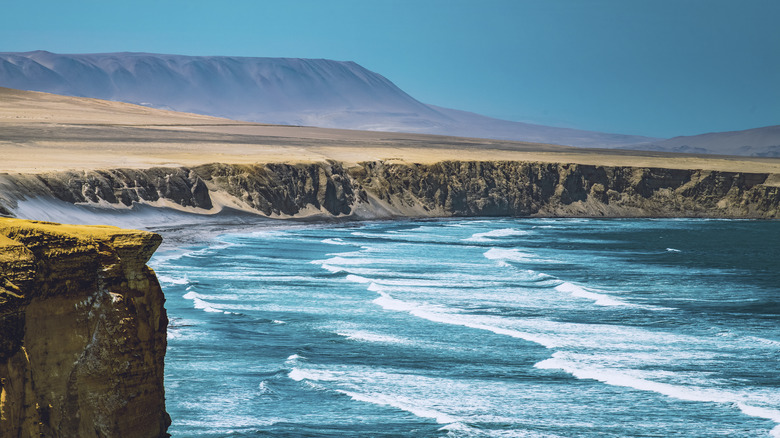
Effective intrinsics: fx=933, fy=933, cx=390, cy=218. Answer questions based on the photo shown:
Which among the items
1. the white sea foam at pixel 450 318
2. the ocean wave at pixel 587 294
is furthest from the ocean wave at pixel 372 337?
the ocean wave at pixel 587 294

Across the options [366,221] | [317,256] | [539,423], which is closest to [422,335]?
[539,423]

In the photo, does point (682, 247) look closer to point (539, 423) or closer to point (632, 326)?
point (632, 326)

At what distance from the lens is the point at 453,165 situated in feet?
309

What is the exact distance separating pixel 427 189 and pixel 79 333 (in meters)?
79.9

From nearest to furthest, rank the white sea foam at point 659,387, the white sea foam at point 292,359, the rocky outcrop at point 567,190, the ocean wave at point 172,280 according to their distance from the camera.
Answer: the white sea foam at point 659,387 → the white sea foam at point 292,359 → the ocean wave at point 172,280 → the rocky outcrop at point 567,190

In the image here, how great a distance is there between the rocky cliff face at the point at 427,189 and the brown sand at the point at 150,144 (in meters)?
3.53

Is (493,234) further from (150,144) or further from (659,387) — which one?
(659,387)

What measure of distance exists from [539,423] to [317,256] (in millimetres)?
30980

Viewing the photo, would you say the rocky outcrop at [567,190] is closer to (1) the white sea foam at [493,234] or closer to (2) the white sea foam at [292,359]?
(1) the white sea foam at [493,234]

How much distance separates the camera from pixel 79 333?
1075 cm

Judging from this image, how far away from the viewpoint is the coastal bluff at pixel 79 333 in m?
9.46

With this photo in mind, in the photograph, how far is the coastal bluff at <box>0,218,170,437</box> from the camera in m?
9.46

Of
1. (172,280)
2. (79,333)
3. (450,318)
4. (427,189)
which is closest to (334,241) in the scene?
(172,280)

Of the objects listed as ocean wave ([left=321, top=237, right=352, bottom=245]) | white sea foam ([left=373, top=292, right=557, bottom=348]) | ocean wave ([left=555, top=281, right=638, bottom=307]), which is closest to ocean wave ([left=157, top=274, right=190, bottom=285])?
white sea foam ([left=373, top=292, right=557, bottom=348])
